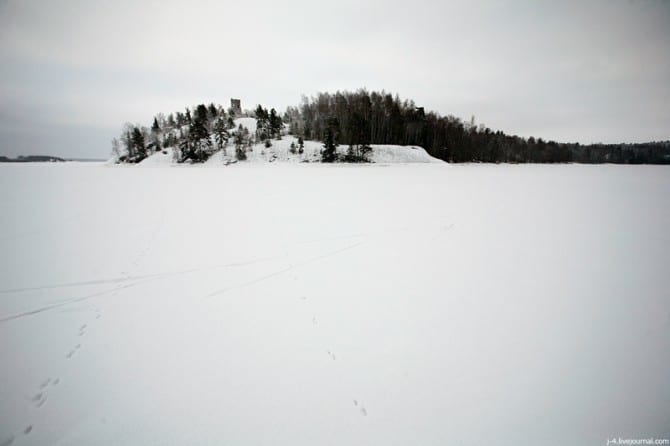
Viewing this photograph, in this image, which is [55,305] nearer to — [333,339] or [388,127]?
[333,339]

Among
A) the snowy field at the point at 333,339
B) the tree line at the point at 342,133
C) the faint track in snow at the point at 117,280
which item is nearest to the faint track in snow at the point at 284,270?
the snowy field at the point at 333,339

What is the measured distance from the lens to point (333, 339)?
4062mm

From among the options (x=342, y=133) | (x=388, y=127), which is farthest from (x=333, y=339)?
(x=388, y=127)

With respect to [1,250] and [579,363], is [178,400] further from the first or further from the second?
[1,250]

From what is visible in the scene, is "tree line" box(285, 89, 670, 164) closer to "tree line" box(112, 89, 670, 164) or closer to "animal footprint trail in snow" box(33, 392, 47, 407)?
"tree line" box(112, 89, 670, 164)

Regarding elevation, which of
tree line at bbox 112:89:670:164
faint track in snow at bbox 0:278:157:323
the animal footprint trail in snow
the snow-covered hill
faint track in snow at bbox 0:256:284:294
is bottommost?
the animal footprint trail in snow

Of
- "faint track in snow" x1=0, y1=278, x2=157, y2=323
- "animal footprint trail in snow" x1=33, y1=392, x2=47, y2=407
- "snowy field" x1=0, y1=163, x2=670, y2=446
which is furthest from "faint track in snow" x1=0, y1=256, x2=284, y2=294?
"animal footprint trail in snow" x1=33, y1=392, x2=47, y2=407

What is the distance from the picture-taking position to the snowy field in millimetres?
2908

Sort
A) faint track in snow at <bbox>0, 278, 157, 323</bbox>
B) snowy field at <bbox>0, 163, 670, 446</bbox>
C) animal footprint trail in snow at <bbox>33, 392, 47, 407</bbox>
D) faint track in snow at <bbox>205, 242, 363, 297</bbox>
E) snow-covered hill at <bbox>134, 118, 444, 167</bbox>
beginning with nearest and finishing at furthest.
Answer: snowy field at <bbox>0, 163, 670, 446</bbox>
animal footprint trail in snow at <bbox>33, 392, 47, 407</bbox>
faint track in snow at <bbox>0, 278, 157, 323</bbox>
faint track in snow at <bbox>205, 242, 363, 297</bbox>
snow-covered hill at <bbox>134, 118, 444, 167</bbox>

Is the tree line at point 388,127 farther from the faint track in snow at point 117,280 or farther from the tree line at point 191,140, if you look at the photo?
the faint track in snow at point 117,280

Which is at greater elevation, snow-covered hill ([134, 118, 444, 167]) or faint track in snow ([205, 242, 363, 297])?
snow-covered hill ([134, 118, 444, 167])

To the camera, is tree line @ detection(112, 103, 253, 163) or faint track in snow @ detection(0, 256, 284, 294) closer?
faint track in snow @ detection(0, 256, 284, 294)

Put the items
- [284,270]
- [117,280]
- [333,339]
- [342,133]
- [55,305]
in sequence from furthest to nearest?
[342,133], [284,270], [117,280], [55,305], [333,339]

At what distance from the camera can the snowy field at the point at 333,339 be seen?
2.91 metres
